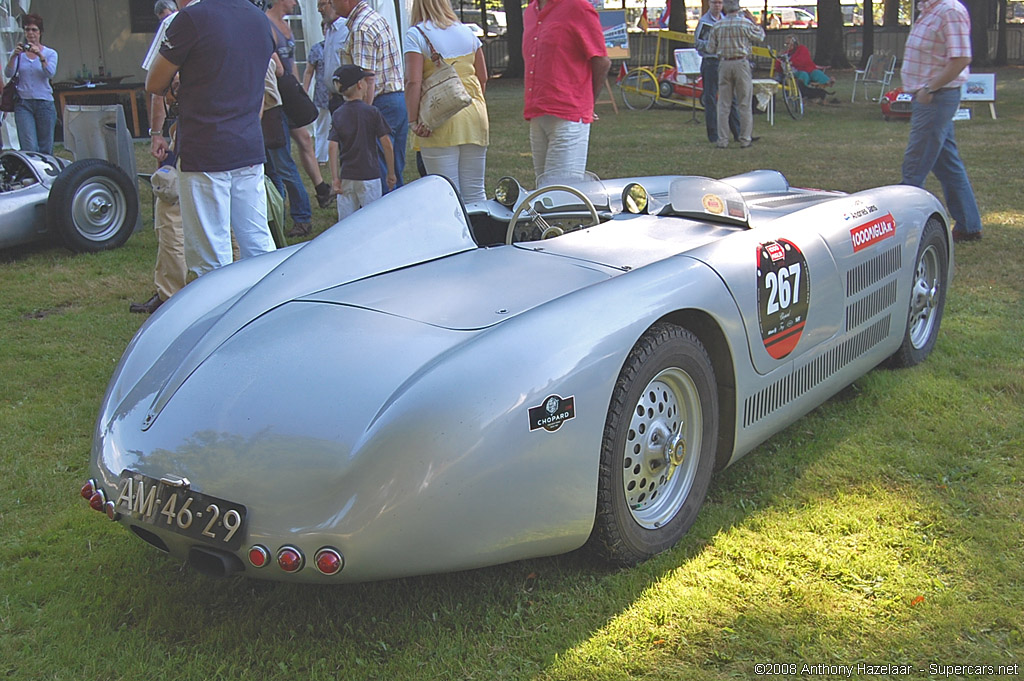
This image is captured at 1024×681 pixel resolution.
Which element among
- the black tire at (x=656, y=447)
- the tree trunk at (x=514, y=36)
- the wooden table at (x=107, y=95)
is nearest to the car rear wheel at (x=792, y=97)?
the wooden table at (x=107, y=95)

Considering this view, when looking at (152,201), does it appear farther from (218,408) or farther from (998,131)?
(998,131)

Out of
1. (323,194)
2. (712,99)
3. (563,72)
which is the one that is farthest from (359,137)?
(712,99)

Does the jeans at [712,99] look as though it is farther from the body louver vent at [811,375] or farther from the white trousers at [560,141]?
the body louver vent at [811,375]

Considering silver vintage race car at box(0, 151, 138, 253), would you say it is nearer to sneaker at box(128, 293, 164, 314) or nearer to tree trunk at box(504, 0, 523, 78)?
sneaker at box(128, 293, 164, 314)

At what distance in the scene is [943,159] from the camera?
675cm

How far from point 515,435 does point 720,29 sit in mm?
10991

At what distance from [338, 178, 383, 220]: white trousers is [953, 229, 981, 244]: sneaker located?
13.3 ft

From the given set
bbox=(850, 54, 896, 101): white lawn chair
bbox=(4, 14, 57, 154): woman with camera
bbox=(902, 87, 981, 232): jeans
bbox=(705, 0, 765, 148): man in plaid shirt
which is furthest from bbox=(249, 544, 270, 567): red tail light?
bbox=(850, 54, 896, 101): white lawn chair

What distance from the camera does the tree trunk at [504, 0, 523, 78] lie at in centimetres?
2694

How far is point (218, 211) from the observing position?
4.86 m

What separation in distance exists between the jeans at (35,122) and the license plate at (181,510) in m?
9.18

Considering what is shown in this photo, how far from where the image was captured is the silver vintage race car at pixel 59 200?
23.1 feet

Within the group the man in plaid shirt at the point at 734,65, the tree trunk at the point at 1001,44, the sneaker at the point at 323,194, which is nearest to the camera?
the sneaker at the point at 323,194

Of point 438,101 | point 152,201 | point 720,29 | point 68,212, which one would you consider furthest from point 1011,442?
point 720,29
